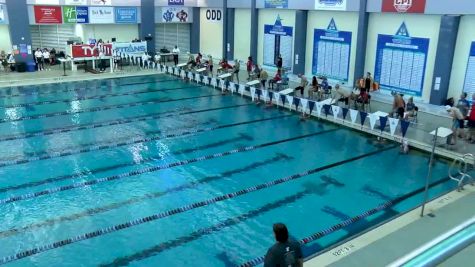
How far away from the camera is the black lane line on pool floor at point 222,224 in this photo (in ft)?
19.2

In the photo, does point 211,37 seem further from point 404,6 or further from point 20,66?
point 404,6

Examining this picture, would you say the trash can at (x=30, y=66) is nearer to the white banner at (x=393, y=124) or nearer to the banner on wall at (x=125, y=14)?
the banner on wall at (x=125, y=14)

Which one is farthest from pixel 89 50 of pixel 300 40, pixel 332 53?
pixel 332 53

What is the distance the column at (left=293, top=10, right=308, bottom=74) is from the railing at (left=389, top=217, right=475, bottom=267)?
17937 mm

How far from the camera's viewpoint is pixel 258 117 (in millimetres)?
13242

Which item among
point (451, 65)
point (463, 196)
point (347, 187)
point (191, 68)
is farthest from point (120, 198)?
point (191, 68)

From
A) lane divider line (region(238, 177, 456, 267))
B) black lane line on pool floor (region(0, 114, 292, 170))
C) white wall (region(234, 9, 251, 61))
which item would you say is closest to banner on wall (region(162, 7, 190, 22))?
white wall (region(234, 9, 251, 61))

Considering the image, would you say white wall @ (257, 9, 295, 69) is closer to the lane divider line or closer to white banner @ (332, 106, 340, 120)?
white banner @ (332, 106, 340, 120)

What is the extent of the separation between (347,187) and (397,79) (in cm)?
815

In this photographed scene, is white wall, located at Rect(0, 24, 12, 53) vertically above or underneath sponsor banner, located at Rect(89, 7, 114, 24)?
underneath

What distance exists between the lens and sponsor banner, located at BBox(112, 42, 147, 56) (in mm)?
21094

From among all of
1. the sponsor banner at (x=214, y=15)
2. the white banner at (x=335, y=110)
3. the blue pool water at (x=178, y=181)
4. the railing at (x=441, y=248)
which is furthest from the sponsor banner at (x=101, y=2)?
the railing at (x=441, y=248)

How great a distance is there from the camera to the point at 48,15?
20422 millimetres

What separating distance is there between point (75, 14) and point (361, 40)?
13896mm
